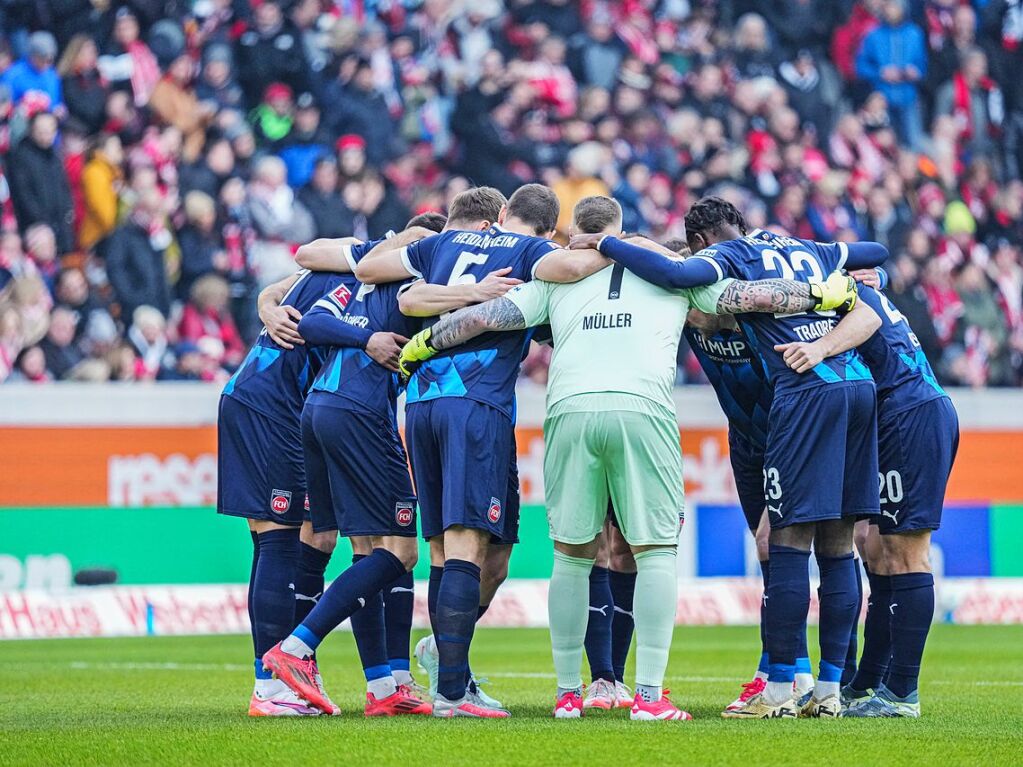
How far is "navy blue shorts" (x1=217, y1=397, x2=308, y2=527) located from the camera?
8.05 meters

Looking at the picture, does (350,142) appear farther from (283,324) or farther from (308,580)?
(308,580)

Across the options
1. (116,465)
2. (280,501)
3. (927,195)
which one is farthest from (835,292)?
(927,195)

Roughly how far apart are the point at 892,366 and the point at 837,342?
59 cm

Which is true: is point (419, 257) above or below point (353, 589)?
above

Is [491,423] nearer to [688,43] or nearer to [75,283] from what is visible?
[75,283]

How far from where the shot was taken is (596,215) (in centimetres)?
784

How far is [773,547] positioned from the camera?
7.64 m

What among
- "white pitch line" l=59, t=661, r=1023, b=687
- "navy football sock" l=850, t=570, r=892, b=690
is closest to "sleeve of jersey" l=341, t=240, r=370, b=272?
"navy football sock" l=850, t=570, r=892, b=690

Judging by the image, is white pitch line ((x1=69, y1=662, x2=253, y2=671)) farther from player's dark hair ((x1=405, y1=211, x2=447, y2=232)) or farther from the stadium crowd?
the stadium crowd

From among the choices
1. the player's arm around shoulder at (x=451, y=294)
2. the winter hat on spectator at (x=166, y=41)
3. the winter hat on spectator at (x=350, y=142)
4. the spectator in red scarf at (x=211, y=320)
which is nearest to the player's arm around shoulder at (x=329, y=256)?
the player's arm around shoulder at (x=451, y=294)

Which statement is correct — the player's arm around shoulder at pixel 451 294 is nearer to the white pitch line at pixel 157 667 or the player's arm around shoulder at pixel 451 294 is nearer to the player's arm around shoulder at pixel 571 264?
the player's arm around shoulder at pixel 571 264

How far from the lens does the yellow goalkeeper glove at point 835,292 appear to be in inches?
299

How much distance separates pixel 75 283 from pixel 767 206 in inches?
354

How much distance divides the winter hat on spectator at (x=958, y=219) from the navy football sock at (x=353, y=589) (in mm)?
15112
